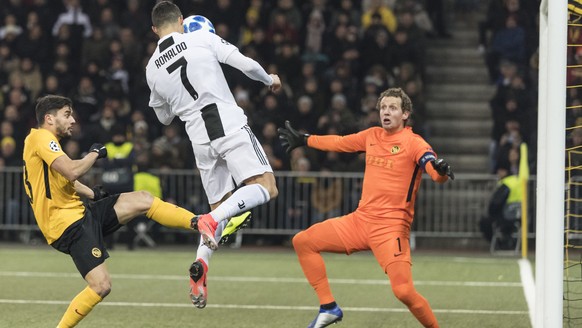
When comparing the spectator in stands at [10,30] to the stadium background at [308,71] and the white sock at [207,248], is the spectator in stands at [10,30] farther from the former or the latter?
the white sock at [207,248]

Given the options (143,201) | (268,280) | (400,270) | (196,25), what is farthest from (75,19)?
(400,270)

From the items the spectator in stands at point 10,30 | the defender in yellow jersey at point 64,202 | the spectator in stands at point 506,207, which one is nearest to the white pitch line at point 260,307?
the defender in yellow jersey at point 64,202

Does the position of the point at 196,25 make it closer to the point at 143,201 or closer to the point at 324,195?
the point at 143,201

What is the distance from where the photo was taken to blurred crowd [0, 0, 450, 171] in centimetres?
1941

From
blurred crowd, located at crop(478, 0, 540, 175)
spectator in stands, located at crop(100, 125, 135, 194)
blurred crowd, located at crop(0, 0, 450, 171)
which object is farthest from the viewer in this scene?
blurred crowd, located at crop(0, 0, 450, 171)

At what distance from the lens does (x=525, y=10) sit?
20.8 m

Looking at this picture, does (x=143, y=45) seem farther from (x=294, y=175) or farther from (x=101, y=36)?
(x=294, y=175)

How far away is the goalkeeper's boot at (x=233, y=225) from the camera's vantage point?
9.38 meters

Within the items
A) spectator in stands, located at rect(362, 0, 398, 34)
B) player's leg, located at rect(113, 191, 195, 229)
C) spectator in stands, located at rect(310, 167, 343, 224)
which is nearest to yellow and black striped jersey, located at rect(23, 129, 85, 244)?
player's leg, located at rect(113, 191, 195, 229)

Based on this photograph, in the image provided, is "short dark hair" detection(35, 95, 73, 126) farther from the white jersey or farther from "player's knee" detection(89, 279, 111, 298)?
"player's knee" detection(89, 279, 111, 298)

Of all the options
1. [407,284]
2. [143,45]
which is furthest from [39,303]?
[143,45]

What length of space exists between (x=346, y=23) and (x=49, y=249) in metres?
6.74

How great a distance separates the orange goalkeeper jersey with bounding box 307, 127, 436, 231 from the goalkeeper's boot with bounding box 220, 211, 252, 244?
0.93 meters

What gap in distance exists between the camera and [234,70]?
20.6 meters
